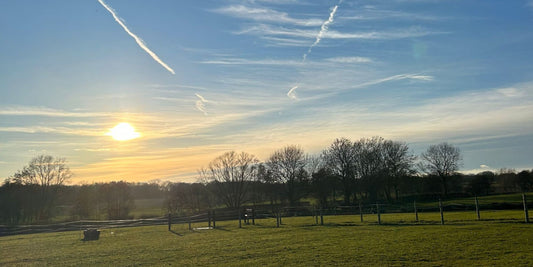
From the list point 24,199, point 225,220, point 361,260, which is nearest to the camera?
point 361,260

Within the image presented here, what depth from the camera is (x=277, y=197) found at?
71.6 metres

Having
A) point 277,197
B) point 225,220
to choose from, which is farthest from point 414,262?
point 277,197

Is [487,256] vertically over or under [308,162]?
under

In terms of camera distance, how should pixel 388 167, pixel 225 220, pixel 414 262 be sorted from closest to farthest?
pixel 414 262
pixel 225 220
pixel 388 167

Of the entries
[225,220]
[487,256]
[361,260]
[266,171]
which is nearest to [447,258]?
[487,256]

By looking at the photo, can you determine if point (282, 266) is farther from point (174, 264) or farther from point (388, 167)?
point (388, 167)

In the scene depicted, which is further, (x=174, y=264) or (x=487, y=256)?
(x=174, y=264)

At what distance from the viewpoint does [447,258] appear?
416 inches

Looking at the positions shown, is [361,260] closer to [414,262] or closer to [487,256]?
[414,262]

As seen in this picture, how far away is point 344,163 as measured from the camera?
66438 mm

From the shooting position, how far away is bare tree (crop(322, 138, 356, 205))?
65.4 meters

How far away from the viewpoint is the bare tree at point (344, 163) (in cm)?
6536

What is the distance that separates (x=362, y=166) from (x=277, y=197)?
16749 mm

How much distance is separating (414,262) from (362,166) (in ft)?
189
